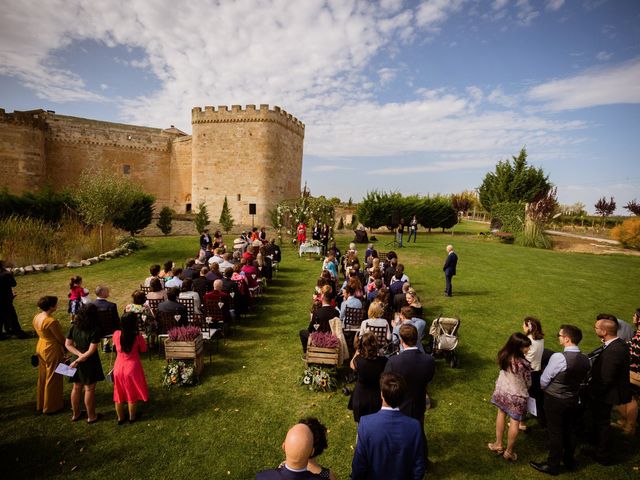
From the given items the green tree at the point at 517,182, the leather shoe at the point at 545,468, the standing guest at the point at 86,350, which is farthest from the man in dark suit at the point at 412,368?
the green tree at the point at 517,182

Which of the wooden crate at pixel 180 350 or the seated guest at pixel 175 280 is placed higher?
the seated guest at pixel 175 280

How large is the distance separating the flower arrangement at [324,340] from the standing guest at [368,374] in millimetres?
1813

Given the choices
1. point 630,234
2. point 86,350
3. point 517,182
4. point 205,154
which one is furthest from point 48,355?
point 517,182

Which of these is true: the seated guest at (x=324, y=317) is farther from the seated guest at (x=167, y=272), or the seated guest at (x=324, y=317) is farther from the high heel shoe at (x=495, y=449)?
the seated guest at (x=167, y=272)

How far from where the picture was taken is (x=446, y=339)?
6402 mm

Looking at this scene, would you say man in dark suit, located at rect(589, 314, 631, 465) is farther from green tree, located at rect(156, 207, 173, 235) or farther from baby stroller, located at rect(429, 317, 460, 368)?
green tree, located at rect(156, 207, 173, 235)

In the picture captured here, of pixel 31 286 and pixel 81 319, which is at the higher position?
pixel 81 319

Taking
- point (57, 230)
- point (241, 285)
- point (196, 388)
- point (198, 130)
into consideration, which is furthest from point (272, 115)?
point (196, 388)

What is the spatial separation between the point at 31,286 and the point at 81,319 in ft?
31.4

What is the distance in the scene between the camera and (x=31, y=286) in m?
11.4

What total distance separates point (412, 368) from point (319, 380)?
100 inches

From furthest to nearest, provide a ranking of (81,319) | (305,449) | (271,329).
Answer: (271,329) → (81,319) → (305,449)

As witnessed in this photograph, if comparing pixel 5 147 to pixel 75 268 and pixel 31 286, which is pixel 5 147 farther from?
pixel 31 286

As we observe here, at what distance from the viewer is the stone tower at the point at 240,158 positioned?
27.3 m
